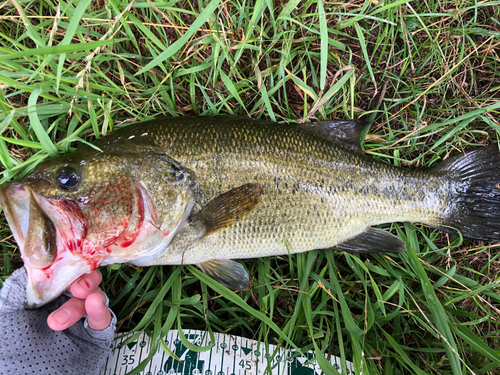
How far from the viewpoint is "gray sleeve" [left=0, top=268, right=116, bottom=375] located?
5.83ft

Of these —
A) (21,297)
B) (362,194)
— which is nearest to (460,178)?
(362,194)

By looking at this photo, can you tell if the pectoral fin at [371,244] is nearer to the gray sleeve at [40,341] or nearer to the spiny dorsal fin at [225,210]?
the spiny dorsal fin at [225,210]

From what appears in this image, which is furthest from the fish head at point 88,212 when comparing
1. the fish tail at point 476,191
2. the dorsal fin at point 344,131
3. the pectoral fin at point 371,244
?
the fish tail at point 476,191

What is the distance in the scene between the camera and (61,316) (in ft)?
5.95

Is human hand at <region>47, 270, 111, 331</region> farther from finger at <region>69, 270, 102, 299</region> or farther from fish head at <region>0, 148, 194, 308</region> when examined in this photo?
fish head at <region>0, 148, 194, 308</region>

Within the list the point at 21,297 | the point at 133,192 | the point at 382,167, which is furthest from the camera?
the point at 382,167

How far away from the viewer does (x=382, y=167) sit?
223cm

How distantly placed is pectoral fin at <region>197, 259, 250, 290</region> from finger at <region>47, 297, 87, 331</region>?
81 centimetres

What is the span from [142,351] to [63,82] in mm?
2012

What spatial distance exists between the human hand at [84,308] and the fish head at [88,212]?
0.47ft

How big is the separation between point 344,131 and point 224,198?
1.09 meters

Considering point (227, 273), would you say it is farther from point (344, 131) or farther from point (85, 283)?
point (344, 131)

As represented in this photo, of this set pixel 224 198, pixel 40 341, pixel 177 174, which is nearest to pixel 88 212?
pixel 177 174

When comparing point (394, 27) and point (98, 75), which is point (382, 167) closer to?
point (394, 27)
